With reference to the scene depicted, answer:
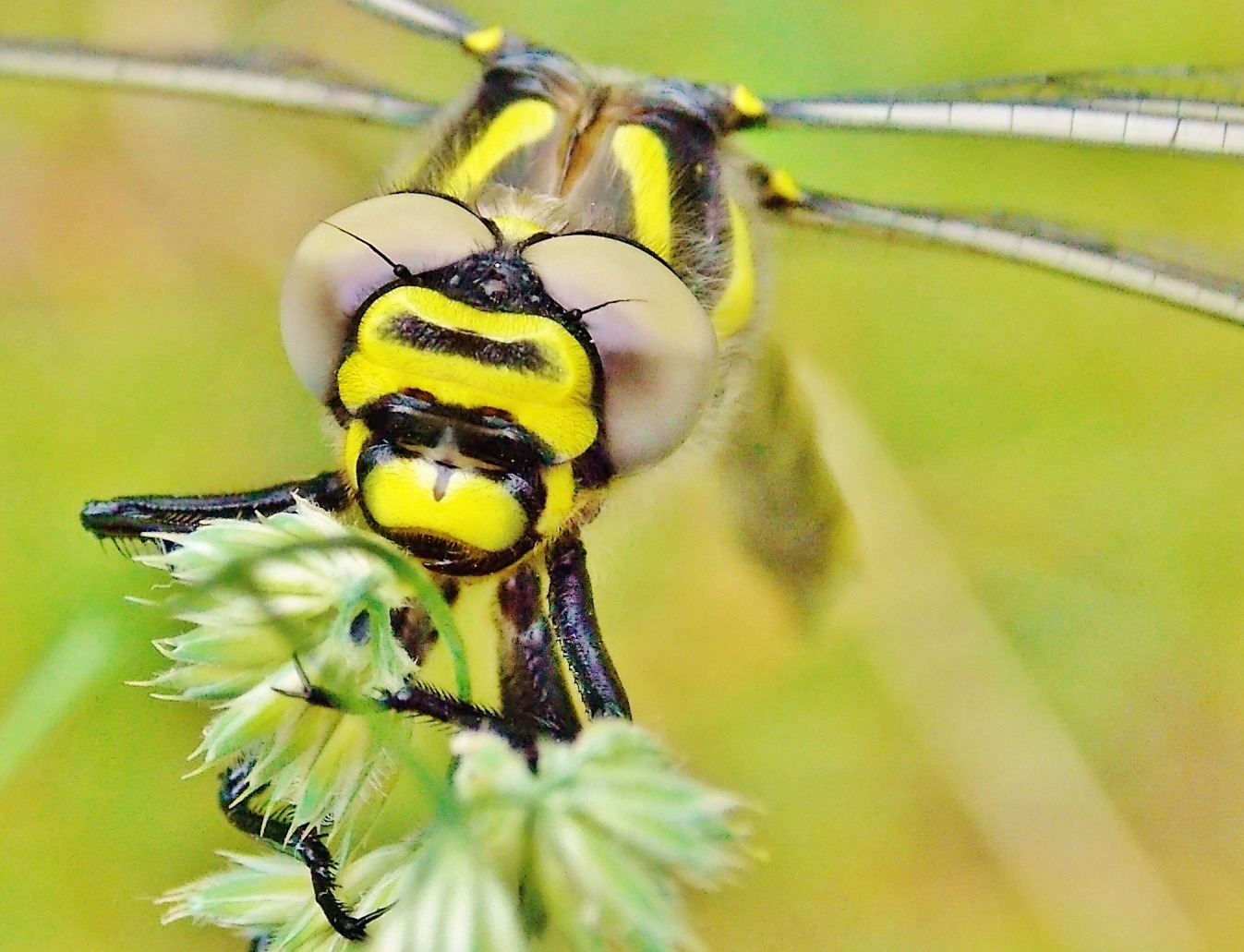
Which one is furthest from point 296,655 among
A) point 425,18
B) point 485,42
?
point 425,18

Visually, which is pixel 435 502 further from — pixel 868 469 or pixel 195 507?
pixel 868 469

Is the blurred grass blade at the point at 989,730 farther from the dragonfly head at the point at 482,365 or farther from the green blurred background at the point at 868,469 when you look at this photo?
the dragonfly head at the point at 482,365

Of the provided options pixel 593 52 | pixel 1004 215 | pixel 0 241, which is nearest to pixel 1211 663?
pixel 1004 215

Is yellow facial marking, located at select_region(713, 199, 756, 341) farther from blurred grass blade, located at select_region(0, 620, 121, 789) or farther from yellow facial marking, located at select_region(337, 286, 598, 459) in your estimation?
blurred grass blade, located at select_region(0, 620, 121, 789)

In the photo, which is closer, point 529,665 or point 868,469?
point 529,665

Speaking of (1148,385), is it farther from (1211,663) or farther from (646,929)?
(646,929)

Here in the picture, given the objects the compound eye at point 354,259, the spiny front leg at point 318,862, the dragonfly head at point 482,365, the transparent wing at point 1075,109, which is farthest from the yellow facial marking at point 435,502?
the transparent wing at point 1075,109

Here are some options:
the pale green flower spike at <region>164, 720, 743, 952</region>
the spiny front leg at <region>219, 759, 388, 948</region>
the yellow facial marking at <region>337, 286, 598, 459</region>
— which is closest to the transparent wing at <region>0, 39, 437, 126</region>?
the yellow facial marking at <region>337, 286, 598, 459</region>
